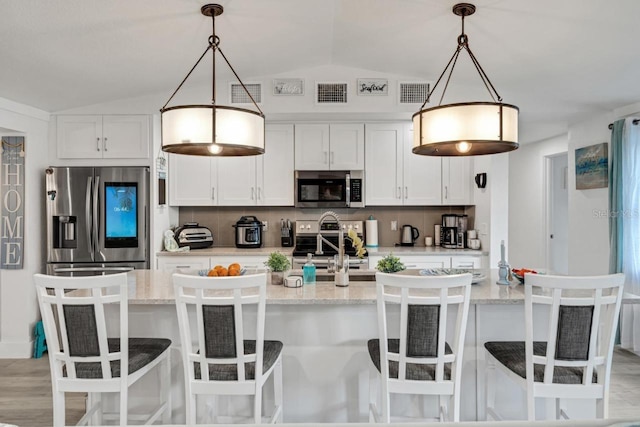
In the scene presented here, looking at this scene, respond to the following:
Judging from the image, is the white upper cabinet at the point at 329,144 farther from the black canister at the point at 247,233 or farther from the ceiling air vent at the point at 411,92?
the black canister at the point at 247,233

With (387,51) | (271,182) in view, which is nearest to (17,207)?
(271,182)

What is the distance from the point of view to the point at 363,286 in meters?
2.49

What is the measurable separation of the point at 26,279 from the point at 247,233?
6.74 ft

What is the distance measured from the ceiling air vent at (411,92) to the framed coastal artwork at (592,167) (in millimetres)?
1793

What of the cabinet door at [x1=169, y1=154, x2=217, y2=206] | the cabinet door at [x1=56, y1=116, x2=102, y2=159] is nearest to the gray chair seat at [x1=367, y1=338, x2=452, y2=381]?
the cabinet door at [x1=169, y1=154, x2=217, y2=206]

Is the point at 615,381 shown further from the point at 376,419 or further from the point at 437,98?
the point at 437,98

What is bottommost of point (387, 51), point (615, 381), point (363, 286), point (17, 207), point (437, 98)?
point (615, 381)

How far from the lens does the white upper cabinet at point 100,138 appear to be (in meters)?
4.04

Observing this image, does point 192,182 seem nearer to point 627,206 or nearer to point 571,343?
point 571,343

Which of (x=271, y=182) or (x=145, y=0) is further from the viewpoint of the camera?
(x=271, y=182)

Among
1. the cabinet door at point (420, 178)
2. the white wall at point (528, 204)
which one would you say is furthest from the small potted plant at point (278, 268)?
the white wall at point (528, 204)

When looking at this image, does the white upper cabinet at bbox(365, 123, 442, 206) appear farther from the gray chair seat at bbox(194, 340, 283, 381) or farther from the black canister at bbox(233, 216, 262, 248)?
the gray chair seat at bbox(194, 340, 283, 381)

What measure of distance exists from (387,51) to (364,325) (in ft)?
7.47

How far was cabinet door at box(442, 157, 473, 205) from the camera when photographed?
454cm
